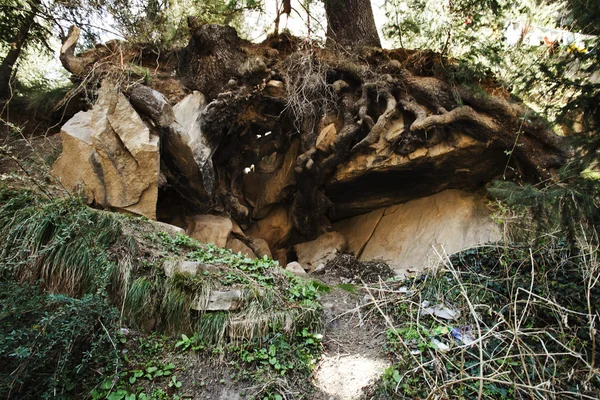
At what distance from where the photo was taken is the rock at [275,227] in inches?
285

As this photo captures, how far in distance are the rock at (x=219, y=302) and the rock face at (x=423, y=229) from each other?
3.24 meters

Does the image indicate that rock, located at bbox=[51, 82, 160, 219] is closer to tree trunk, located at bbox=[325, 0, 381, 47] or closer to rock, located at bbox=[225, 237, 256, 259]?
rock, located at bbox=[225, 237, 256, 259]

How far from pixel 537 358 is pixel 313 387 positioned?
69.4 inches

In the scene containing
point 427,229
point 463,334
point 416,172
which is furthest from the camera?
point 427,229

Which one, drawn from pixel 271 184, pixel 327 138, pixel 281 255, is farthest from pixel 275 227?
pixel 327 138

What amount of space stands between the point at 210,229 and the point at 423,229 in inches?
147

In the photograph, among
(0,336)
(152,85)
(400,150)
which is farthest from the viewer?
(400,150)

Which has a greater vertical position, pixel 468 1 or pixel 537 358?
pixel 468 1

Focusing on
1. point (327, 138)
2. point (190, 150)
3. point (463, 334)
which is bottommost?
point (463, 334)

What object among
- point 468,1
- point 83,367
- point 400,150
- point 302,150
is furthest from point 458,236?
point 83,367

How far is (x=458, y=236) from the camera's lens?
5816 millimetres

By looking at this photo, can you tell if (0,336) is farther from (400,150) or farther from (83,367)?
(400,150)

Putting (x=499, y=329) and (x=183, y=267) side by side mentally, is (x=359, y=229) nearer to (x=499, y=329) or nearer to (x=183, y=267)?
(x=499, y=329)

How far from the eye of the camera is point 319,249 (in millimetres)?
6867
